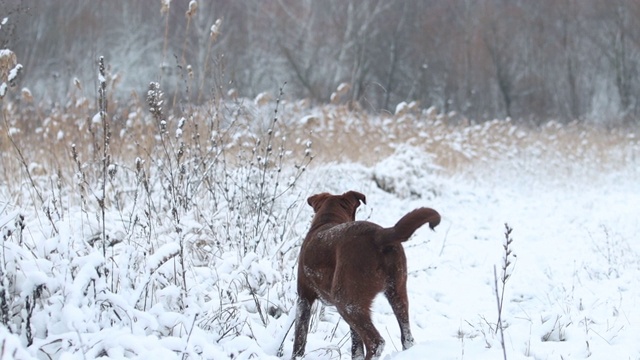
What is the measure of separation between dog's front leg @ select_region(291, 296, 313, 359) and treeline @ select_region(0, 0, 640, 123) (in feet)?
59.4

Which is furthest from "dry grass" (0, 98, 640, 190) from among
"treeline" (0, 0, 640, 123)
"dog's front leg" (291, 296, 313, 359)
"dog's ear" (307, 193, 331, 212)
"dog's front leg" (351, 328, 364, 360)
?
"treeline" (0, 0, 640, 123)

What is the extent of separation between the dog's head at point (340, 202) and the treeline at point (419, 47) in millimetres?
17499

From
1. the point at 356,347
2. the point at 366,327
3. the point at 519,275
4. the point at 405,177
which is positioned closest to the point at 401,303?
the point at 366,327

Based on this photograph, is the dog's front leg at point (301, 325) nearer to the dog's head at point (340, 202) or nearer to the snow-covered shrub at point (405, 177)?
the dog's head at point (340, 202)

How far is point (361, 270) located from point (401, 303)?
0.29 meters

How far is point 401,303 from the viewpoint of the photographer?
258 cm

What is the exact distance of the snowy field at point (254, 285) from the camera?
91.1 inches

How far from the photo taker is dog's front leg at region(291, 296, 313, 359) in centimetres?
278

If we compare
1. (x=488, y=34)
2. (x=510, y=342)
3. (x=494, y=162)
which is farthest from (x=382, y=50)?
(x=510, y=342)

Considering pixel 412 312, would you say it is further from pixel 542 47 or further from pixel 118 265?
pixel 542 47

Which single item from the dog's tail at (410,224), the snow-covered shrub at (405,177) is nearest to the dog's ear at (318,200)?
the dog's tail at (410,224)

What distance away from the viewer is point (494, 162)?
41.1ft

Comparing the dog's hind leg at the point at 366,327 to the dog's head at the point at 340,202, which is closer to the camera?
the dog's hind leg at the point at 366,327

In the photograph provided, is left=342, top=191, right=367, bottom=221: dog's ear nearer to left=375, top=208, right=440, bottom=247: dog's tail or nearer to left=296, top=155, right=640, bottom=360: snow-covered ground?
left=296, top=155, right=640, bottom=360: snow-covered ground
